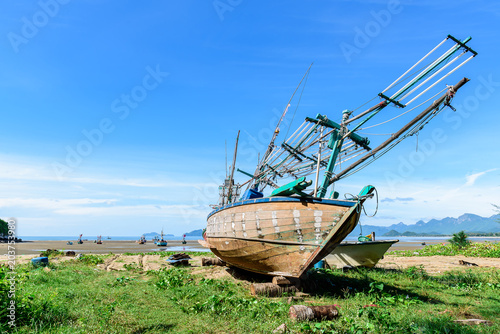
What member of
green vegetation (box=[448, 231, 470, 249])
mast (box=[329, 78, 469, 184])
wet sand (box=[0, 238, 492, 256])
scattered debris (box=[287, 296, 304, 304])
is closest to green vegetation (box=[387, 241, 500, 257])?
green vegetation (box=[448, 231, 470, 249])

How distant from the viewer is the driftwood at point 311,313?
7332 millimetres

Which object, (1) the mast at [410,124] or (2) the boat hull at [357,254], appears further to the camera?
(2) the boat hull at [357,254]

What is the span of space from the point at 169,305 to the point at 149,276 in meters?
6.44

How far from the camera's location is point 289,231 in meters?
10.3

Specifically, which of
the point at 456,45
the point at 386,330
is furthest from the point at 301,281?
the point at 456,45

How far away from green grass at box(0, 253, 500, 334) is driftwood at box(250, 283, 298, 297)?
34 centimetres

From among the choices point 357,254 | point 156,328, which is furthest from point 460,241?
point 156,328

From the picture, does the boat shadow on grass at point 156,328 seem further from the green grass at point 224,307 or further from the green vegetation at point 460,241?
the green vegetation at point 460,241

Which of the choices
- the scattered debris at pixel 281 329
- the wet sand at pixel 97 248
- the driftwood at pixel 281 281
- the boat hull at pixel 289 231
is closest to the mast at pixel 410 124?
the boat hull at pixel 289 231

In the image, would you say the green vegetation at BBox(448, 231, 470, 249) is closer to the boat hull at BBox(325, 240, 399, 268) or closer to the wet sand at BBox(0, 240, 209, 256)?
the boat hull at BBox(325, 240, 399, 268)

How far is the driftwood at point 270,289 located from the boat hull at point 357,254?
728cm

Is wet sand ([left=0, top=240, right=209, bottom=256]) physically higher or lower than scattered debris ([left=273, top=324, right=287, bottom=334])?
lower

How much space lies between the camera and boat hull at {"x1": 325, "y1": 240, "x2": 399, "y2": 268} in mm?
16672

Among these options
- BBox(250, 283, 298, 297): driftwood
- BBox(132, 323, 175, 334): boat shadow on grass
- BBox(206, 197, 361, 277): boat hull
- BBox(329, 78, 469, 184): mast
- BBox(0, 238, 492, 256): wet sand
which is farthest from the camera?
BBox(0, 238, 492, 256): wet sand
